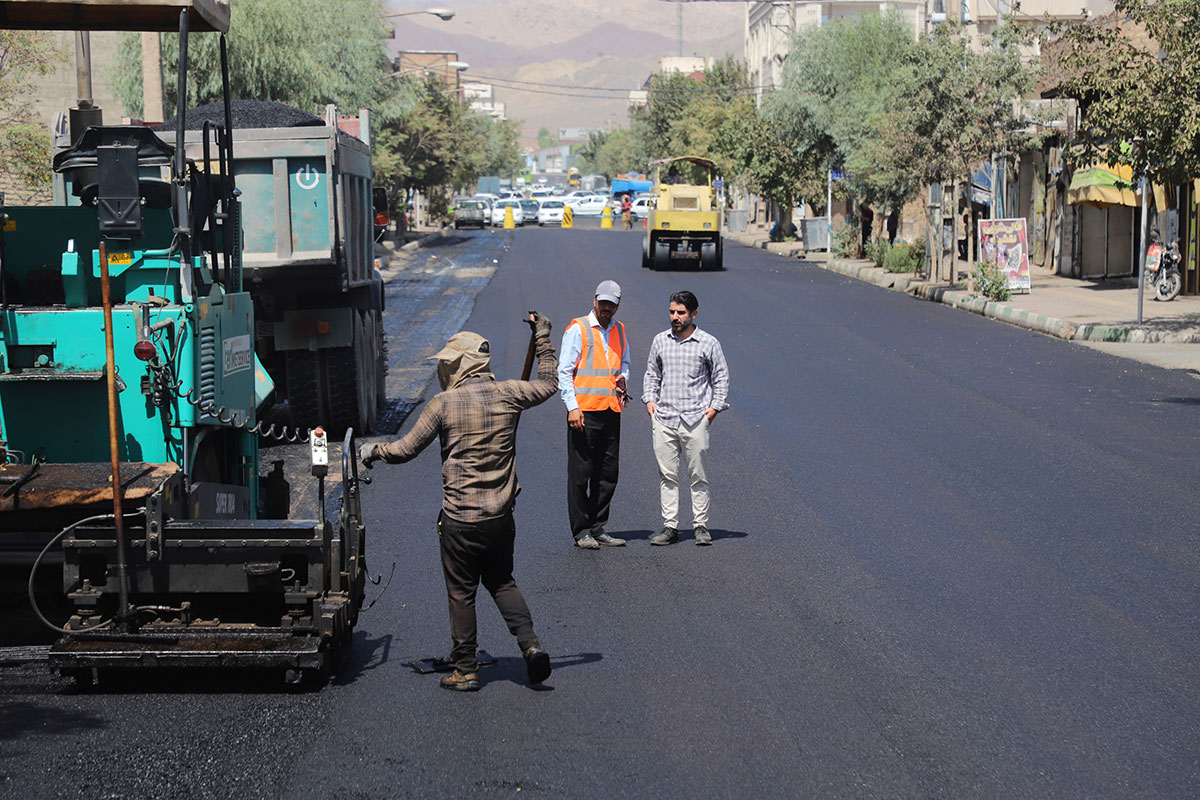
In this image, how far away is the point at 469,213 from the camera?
75000mm

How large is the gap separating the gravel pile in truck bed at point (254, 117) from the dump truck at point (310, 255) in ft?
0.06

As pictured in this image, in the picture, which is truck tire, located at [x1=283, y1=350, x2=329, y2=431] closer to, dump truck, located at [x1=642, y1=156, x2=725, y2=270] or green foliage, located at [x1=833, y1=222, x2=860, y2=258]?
dump truck, located at [x1=642, y1=156, x2=725, y2=270]

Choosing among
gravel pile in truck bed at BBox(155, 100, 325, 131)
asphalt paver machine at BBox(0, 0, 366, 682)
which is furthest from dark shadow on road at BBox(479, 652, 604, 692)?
gravel pile in truck bed at BBox(155, 100, 325, 131)

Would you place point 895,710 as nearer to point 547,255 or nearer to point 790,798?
point 790,798

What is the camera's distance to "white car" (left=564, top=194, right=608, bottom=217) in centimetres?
9806

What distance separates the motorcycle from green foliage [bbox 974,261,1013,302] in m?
2.72

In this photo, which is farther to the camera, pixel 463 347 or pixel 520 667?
pixel 520 667

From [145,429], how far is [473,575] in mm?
1809

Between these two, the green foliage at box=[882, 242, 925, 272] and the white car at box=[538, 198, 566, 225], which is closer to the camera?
the green foliage at box=[882, 242, 925, 272]

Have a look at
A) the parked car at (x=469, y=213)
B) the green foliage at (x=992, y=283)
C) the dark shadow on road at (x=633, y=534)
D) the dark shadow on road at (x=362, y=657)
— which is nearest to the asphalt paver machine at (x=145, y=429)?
the dark shadow on road at (x=362, y=657)

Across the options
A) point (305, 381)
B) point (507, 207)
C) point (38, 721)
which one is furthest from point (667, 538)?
point (507, 207)

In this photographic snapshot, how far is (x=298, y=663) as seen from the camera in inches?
232

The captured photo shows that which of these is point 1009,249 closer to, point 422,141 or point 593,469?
point 593,469

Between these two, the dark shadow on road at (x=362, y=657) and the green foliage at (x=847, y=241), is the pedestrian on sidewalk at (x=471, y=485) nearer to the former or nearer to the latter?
the dark shadow on road at (x=362, y=657)
